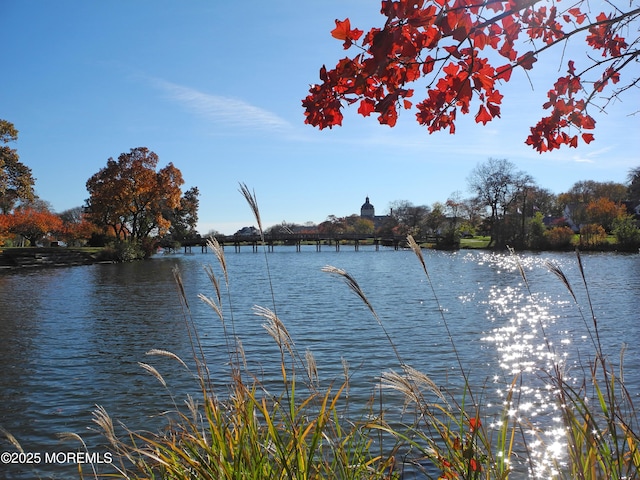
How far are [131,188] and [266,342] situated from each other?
35310mm

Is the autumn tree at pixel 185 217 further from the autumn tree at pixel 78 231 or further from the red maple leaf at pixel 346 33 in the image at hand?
the red maple leaf at pixel 346 33

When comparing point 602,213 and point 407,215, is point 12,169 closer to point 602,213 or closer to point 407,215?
point 602,213

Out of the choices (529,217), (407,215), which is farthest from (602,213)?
(407,215)

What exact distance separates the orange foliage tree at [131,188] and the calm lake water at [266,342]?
2141cm

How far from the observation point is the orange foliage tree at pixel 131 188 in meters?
41.5

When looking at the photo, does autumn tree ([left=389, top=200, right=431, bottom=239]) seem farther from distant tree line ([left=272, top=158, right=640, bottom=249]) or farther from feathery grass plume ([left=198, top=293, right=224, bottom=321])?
feathery grass plume ([left=198, top=293, right=224, bottom=321])

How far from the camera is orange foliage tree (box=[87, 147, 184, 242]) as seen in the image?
136 ft

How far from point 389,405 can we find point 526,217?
2300 inches

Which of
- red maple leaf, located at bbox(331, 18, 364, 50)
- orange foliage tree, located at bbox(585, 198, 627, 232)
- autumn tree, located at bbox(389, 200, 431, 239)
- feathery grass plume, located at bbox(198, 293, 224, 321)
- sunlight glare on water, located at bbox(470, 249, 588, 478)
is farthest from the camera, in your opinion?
autumn tree, located at bbox(389, 200, 431, 239)

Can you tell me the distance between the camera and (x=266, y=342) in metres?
10.6

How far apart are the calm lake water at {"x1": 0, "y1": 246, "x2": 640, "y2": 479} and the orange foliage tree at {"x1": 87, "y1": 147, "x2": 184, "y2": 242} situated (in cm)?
2141

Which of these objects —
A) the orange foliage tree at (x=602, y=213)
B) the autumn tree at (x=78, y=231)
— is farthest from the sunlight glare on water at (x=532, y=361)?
the orange foliage tree at (x=602, y=213)

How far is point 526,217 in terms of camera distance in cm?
Answer: 5972

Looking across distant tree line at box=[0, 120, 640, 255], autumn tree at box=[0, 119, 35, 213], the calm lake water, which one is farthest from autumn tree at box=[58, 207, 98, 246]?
the calm lake water
